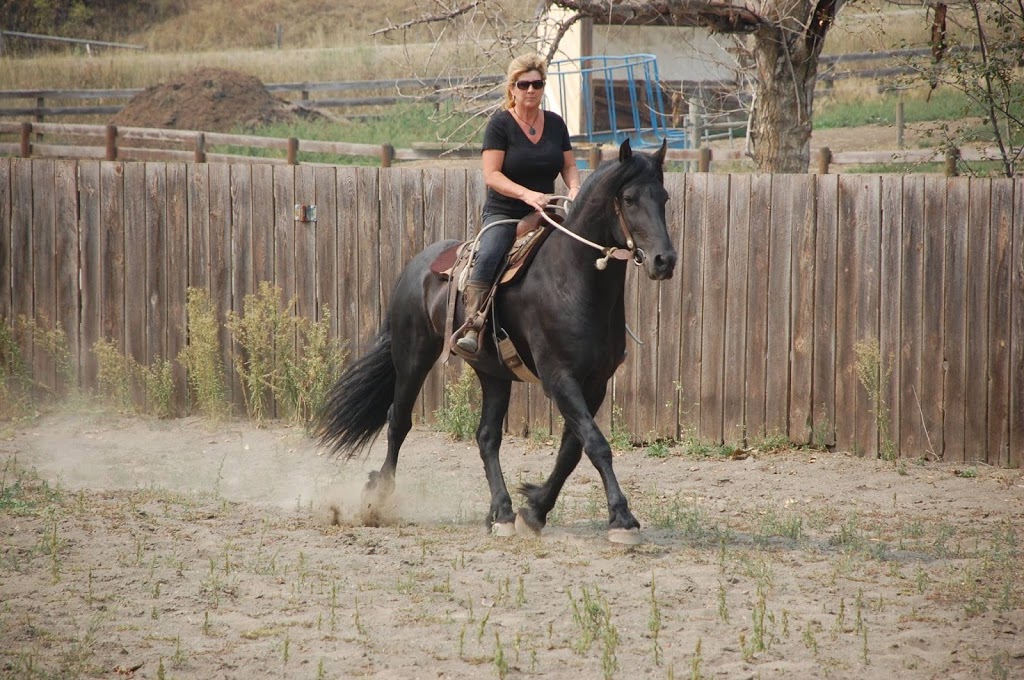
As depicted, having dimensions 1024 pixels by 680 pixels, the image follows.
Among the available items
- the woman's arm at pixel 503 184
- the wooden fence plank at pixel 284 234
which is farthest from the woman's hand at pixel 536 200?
the wooden fence plank at pixel 284 234

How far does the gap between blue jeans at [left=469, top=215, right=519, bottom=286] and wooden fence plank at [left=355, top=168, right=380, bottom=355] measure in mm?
3461

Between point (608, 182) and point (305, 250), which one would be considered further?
point (305, 250)

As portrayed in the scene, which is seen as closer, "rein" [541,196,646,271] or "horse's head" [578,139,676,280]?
"horse's head" [578,139,676,280]

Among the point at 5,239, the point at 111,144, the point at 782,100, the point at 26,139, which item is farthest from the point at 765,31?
the point at 26,139

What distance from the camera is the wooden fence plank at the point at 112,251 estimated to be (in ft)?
37.5

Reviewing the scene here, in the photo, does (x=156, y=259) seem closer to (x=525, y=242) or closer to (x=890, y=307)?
(x=525, y=242)

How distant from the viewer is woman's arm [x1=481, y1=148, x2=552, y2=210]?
707cm

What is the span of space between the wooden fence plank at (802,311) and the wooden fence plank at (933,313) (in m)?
0.87

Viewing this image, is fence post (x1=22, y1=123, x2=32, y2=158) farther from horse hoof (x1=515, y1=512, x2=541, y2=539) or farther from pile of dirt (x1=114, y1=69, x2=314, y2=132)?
→ horse hoof (x1=515, y1=512, x2=541, y2=539)

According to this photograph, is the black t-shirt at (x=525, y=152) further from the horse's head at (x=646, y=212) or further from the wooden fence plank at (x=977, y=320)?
the wooden fence plank at (x=977, y=320)

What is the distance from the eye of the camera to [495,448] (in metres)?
7.63

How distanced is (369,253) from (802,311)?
13.0 feet

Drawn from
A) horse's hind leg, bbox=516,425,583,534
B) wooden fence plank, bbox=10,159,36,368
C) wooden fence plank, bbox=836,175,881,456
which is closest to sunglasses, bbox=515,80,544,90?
horse's hind leg, bbox=516,425,583,534

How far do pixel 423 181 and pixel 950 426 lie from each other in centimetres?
496
